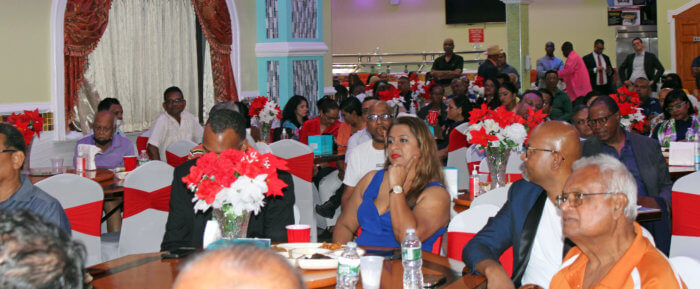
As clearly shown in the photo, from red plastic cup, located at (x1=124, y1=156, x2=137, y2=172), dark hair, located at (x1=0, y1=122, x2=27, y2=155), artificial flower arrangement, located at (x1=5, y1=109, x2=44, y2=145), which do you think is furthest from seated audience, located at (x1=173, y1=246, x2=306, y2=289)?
artificial flower arrangement, located at (x1=5, y1=109, x2=44, y2=145)

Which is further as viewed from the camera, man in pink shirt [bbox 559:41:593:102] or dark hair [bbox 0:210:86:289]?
man in pink shirt [bbox 559:41:593:102]

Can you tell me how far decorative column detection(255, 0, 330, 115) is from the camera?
→ 35.5ft

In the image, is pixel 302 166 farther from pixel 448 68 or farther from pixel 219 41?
pixel 448 68

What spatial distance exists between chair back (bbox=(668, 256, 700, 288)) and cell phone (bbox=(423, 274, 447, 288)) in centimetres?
73

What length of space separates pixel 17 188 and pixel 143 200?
61.1 inches

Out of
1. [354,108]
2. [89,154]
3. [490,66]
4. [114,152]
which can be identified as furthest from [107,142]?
[490,66]

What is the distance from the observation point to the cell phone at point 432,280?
2.64m

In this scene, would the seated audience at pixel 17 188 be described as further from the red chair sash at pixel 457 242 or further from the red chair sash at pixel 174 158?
the red chair sash at pixel 174 158

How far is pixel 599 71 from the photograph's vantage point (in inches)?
599

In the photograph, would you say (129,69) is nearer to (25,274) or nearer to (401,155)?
(401,155)

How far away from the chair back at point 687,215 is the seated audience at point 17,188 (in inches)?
119

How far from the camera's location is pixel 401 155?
149 inches

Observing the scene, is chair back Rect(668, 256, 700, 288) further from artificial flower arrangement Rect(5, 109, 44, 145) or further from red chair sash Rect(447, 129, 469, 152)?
artificial flower arrangement Rect(5, 109, 44, 145)

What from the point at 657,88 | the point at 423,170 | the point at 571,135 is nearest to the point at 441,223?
the point at 423,170
